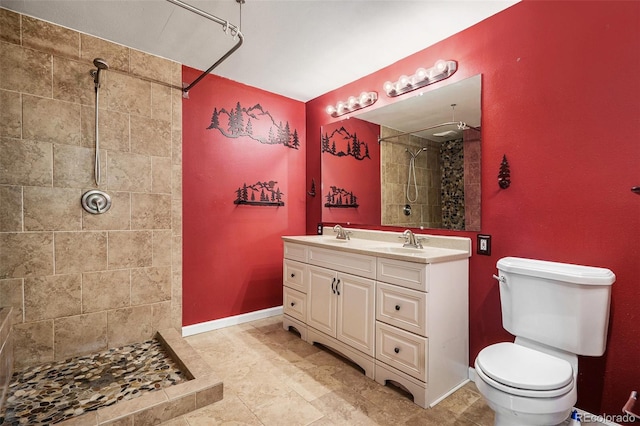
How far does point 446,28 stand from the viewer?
208 centimetres

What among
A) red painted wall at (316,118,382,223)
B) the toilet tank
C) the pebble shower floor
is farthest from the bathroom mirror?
the pebble shower floor

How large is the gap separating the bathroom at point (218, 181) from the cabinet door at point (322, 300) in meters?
0.87

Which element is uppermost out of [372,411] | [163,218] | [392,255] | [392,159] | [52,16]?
[52,16]

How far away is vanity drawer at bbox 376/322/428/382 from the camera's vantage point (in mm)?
1737

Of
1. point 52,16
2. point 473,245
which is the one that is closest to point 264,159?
point 52,16

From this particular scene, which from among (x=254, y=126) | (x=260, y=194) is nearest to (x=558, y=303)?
(x=260, y=194)

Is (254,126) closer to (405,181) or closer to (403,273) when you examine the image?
(405,181)

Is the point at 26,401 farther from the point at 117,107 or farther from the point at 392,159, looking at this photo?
the point at 392,159

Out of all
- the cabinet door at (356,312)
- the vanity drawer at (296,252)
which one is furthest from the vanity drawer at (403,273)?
the vanity drawer at (296,252)

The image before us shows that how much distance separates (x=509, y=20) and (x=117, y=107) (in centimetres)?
279

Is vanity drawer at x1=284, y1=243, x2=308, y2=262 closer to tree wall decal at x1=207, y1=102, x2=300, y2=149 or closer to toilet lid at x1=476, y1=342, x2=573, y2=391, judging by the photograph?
tree wall decal at x1=207, y1=102, x2=300, y2=149

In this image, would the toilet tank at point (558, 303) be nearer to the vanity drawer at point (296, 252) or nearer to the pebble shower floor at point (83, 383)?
the vanity drawer at point (296, 252)

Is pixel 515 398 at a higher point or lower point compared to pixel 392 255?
lower

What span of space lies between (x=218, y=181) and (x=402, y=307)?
78.5 inches
